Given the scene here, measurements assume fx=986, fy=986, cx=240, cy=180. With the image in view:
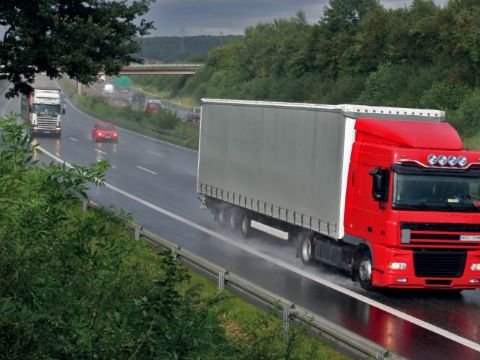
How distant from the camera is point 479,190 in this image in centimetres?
1900

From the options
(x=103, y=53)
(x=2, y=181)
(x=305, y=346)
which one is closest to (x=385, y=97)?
(x=103, y=53)

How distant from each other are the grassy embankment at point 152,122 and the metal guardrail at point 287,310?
1742 inches

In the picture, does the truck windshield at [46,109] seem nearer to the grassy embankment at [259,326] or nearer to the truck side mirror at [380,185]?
the grassy embankment at [259,326]

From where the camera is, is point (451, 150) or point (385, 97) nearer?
point (451, 150)

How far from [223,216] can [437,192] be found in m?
10.1

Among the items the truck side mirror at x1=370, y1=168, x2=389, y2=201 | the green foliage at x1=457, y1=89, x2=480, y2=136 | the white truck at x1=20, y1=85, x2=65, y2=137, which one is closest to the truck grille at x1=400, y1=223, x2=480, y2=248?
the truck side mirror at x1=370, y1=168, x2=389, y2=201

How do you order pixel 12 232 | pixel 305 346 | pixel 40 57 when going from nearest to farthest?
pixel 12 232, pixel 305 346, pixel 40 57

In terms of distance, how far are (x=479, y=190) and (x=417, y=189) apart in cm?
130

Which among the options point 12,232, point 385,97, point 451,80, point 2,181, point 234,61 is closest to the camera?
point 12,232

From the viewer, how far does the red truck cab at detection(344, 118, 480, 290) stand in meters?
18.5

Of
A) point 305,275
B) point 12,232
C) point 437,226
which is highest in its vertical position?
point 12,232

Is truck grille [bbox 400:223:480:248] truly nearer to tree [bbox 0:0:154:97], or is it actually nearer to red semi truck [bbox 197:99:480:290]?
red semi truck [bbox 197:99:480:290]

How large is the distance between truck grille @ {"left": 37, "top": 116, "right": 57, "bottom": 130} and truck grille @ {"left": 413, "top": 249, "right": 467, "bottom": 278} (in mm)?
57224

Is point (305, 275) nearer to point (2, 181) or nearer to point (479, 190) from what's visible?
point (479, 190)
